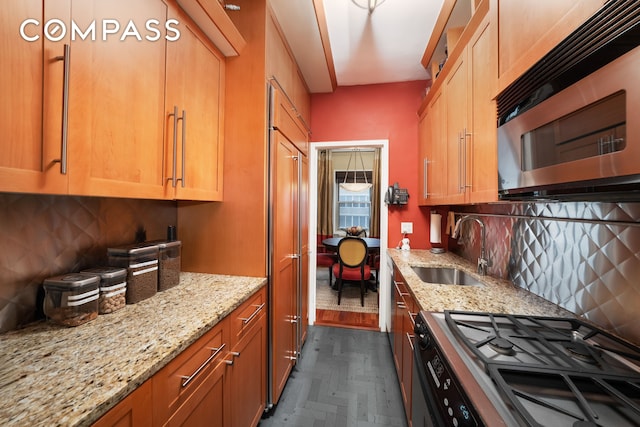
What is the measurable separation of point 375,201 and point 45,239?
17.3 feet

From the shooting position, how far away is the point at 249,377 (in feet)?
4.29

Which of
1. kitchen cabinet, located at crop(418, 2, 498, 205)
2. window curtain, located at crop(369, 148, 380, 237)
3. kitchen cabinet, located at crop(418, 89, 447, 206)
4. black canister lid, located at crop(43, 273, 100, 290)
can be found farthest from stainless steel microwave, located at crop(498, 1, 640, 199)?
window curtain, located at crop(369, 148, 380, 237)

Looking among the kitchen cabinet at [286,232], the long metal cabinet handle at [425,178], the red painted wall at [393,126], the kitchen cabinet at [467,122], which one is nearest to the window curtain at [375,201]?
the red painted wall at [393,126]

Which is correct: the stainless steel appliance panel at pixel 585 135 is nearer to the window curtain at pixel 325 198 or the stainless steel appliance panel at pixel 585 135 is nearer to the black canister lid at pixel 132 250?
the black canister lid at pixel 132 250

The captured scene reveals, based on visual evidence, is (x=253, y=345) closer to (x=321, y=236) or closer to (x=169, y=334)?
(x=169, y=334)

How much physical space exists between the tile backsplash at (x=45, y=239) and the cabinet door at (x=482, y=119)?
1915 millimetres

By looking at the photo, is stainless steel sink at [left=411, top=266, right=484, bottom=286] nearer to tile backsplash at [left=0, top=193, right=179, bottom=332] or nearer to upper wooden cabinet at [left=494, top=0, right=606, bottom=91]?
upper wooden cabinet at [left=494, top=0, right=606, bottom=91]

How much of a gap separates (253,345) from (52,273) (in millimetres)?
960

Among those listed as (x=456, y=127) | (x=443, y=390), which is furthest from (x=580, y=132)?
(x=456, y=127)

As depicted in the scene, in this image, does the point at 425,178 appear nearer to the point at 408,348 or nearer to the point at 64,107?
the point at 408,348

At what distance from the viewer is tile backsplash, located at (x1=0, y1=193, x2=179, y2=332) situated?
2.81 feet

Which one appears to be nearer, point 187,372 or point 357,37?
point 187,372

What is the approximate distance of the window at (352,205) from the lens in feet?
19.3

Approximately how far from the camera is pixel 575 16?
0.68 metres
